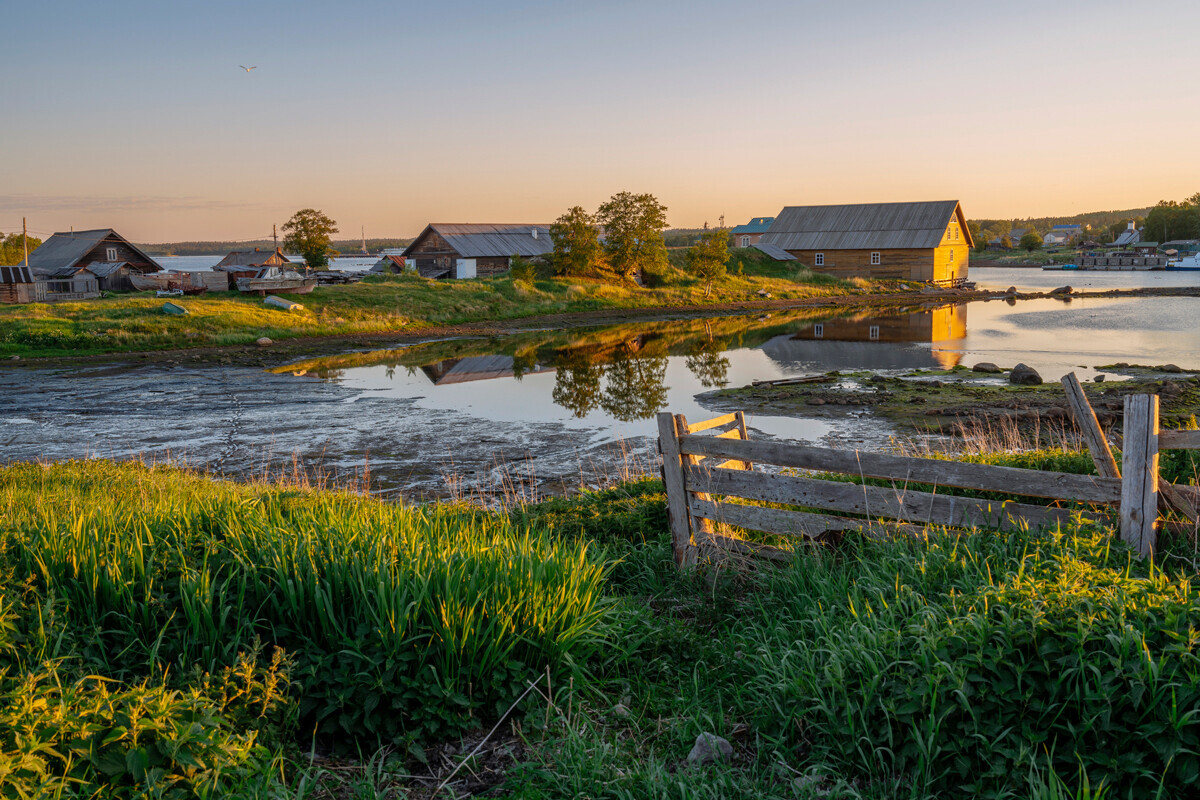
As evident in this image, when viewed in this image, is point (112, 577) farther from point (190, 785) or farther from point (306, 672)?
point (190, 785)

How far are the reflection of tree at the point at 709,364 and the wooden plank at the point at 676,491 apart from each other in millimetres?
17515

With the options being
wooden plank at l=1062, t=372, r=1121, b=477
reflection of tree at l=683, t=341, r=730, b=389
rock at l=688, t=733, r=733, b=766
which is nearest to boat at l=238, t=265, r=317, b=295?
reflection of tree at l=683, t=341, r=730, b=389

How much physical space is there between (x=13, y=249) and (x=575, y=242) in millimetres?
69460

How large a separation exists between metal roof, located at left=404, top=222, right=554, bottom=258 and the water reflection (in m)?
21.6

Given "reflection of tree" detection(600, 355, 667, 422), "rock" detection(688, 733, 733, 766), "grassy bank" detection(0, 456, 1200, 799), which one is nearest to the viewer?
"grassy bank" detection(0, 456, 1200, 799)

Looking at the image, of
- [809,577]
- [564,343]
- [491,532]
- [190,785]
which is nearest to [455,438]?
[491,532]

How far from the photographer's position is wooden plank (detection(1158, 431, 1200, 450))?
511 cm

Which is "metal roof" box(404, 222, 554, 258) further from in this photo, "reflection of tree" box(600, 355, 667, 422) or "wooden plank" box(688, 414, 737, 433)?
"wooden plank" box(688, 414, 737, 433)

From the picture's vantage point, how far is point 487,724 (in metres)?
4.60

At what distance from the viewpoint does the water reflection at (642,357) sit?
77.6 feet

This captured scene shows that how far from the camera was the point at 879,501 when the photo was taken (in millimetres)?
6082

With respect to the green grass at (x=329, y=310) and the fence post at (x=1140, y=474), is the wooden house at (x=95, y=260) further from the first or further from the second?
the fence post at (x=1140, y=474)

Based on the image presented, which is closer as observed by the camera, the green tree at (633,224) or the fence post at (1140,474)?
the fence post at (1140,474)

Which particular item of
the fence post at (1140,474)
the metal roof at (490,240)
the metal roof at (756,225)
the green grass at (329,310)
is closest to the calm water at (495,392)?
the green grass at (329,310)
